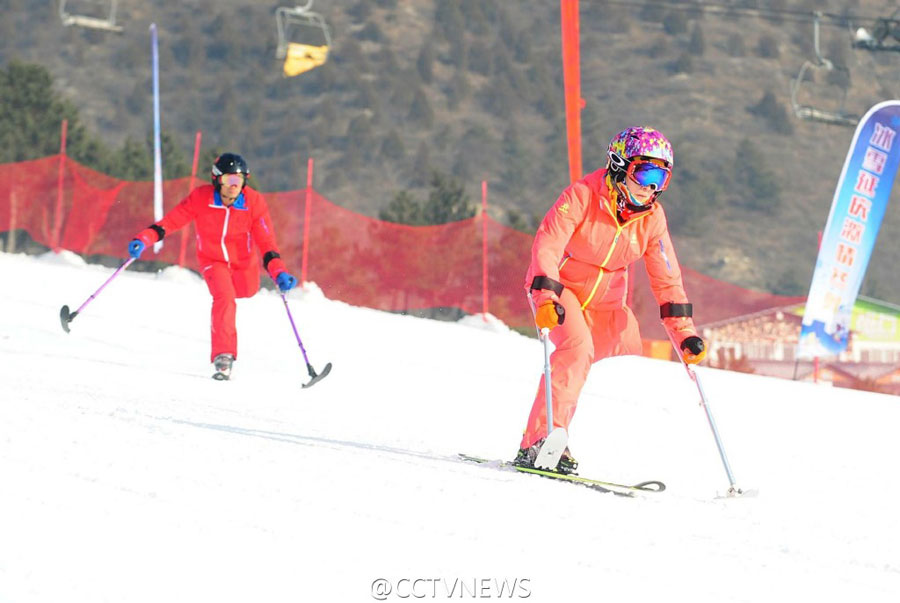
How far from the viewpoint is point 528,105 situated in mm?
106750

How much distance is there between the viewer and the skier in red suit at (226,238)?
8727 mm

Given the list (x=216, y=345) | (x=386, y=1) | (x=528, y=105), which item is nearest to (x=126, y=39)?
(x=386, y=1)

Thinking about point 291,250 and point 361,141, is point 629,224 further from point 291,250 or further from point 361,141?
point 361,141

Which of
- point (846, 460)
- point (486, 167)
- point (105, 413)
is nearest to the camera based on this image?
point (105, 413)

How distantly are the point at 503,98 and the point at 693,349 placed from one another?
334 feet

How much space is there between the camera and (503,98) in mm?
106062

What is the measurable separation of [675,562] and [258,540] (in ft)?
4.47

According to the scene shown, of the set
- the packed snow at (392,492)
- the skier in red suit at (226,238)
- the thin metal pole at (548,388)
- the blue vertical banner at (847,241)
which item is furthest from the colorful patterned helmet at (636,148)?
the blue vertical banner at (847,241)

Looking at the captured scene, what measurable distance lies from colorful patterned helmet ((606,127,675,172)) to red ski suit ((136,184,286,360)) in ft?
11.7

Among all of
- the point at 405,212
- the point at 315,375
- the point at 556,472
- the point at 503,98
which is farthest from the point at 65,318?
the point at 503,98

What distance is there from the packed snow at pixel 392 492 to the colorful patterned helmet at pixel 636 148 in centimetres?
145

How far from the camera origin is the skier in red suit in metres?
8.73

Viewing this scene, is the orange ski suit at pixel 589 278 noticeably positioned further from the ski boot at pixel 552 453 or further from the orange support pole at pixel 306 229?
the orange support pole at pixel 306 229

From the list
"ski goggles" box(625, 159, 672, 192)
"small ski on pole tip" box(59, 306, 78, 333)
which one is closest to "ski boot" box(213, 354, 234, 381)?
"small ski on pole tip" box(59, 306, 78, 333)
